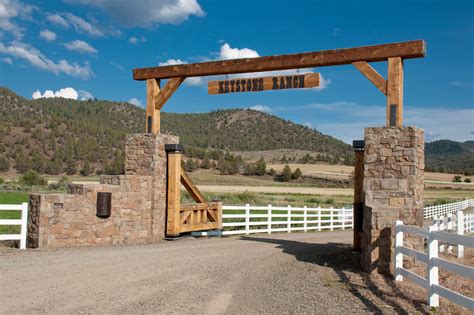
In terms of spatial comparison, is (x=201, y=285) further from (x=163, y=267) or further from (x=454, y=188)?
(x=454, y=188)

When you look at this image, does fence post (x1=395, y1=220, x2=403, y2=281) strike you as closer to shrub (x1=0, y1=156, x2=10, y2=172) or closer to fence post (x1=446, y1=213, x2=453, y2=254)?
fence post (x1=446, y1=213, x2=453, y2=254)

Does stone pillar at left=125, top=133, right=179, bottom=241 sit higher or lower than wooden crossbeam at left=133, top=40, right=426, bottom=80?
lower

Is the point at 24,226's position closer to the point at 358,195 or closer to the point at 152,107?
the point at 152,107

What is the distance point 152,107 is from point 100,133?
70.4 meters

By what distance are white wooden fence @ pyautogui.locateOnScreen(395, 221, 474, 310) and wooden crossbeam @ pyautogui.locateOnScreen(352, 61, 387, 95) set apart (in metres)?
3.66

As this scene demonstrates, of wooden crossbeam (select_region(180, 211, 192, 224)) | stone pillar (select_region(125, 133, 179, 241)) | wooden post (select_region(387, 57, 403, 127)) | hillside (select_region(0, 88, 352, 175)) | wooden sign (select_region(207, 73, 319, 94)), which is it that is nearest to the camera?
wooden post (select_region(387, 57, 403, 127))

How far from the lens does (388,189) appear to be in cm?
1031

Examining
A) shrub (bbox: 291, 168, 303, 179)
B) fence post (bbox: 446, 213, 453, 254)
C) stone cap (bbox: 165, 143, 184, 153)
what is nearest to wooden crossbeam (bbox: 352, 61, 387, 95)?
Result: stone cap (bbox: 165, 143, 184, 153)

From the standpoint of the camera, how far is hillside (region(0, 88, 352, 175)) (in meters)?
66.9

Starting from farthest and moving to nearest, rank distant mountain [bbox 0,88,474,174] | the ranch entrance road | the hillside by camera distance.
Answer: distant mountain [bbox 0,88,474,174] → the hillside → the ranch entrance road

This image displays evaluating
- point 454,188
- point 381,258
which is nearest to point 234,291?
point 381,258

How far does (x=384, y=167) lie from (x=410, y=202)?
3.20 ft

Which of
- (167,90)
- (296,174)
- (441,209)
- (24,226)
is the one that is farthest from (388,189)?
(296,174)

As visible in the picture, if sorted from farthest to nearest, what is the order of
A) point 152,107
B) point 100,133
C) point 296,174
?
point 100,133 → point 296,174 → point 152,107
